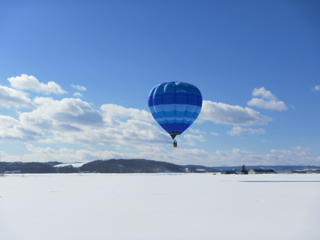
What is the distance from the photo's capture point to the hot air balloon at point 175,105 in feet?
113

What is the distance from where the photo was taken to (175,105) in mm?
34375

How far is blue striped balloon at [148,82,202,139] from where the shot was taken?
1357 inches
